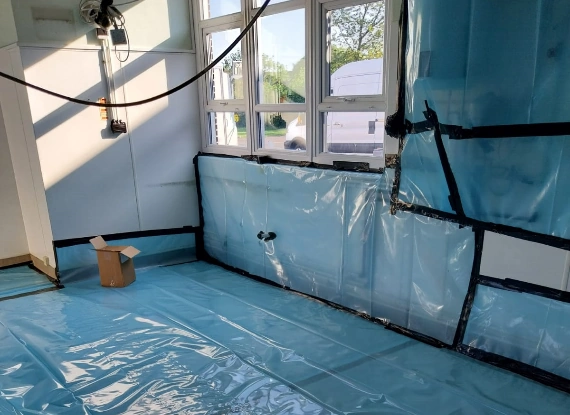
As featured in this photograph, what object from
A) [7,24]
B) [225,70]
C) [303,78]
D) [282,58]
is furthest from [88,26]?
[303,78]

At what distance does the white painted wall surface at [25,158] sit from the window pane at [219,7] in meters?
1.53

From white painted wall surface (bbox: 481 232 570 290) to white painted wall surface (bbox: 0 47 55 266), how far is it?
3.18 meters

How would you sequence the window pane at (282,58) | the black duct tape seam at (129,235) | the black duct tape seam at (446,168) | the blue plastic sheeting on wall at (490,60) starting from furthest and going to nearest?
the black duct tape seam at (129,235) < the window pane at (282,58) < the black duct tape seam at (446,168) < the blue plastic sheeting on wall at (490,60)

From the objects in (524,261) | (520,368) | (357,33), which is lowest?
(520,368)

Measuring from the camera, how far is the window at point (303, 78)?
270 cm

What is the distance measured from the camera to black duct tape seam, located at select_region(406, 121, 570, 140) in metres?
1.77

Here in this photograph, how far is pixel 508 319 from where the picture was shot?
2160 millimetres

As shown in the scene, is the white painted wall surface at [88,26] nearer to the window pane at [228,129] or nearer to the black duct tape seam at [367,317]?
the window pane at [228,129]

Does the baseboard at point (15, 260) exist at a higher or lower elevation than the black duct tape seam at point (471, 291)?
lower

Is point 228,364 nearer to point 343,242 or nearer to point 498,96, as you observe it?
point 343,242

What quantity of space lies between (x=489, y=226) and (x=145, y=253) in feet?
9.48

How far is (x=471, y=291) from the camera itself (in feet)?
7.48

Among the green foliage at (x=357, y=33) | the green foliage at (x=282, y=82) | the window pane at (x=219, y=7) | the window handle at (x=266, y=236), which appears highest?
the window pane at (x=219, y=7)

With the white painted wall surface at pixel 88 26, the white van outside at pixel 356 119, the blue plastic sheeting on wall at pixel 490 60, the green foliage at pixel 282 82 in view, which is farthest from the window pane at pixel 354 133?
the white painted wall surface at pixel 88 26
